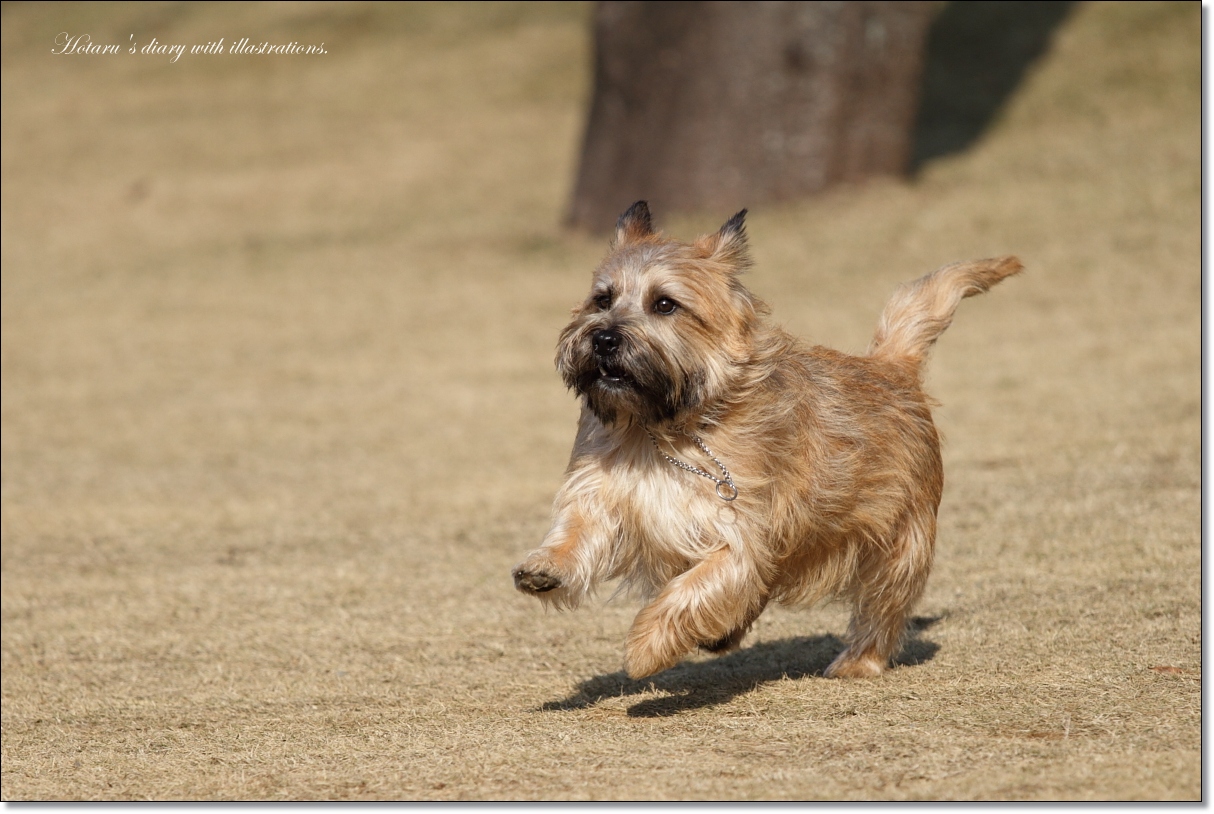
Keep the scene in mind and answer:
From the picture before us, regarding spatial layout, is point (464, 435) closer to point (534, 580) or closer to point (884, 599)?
point (884, 599)

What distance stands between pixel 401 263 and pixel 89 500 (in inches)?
286

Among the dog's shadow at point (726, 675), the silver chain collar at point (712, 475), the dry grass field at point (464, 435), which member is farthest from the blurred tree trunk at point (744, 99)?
the silver chain collar at point (712, 475)

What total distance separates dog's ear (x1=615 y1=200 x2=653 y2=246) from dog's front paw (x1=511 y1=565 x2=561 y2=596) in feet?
4.29

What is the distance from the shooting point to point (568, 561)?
4.73 meters

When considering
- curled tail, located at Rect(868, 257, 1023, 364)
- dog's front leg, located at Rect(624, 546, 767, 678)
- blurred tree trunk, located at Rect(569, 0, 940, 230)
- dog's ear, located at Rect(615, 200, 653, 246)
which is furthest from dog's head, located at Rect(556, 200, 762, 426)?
blurred tree trunk, located at Rect(569, 0, 940, 230)

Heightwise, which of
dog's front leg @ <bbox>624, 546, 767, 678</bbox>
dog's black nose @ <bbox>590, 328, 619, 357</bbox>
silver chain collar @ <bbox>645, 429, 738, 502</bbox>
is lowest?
dog's front leg @ <bbox>624, 546, 767, 678</bbox>

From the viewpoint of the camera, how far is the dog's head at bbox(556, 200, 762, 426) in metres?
4.66

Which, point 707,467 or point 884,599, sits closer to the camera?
point 707,467

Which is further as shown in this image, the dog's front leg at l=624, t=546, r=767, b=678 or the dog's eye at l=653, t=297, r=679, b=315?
the dog's eye at l=653, t=297, r=679, b=315

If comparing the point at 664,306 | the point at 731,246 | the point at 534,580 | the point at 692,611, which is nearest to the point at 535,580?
the point at 534,580

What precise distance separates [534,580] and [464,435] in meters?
6.53

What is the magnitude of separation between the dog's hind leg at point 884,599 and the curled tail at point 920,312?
86cm

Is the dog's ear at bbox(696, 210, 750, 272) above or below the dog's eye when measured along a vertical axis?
above

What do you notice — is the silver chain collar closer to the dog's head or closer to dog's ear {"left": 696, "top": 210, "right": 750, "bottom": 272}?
the dog's head
